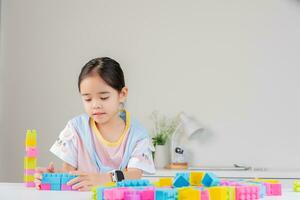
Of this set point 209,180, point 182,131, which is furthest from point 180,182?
point 182,131

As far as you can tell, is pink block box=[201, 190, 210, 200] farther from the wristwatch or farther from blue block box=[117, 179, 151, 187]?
the wristwatch

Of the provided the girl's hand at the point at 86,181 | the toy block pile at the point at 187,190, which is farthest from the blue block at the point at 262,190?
the girl's hand at the point at 86,181

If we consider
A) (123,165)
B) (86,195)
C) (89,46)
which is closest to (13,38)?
(89,46)

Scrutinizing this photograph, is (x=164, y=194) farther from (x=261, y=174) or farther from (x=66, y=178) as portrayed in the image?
(x=261, y=174)

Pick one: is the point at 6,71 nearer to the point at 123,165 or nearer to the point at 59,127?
the point at 59,127

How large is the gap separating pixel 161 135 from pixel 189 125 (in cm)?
22

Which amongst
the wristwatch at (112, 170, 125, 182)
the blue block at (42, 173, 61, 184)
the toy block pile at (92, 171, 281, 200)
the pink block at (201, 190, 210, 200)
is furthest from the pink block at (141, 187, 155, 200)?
the wristwatch at (112, 170, 125, 182)

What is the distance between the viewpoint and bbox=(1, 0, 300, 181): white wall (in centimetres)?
A: 398

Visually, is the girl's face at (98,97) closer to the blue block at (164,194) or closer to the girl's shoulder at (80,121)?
the girl's shoulder at (80,121)

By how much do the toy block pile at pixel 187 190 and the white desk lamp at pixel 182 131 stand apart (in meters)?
2.43

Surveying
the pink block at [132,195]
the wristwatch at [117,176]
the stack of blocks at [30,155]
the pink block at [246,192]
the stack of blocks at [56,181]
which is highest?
the stack of blocks at [30,155]

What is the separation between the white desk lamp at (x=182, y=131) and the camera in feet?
13.0

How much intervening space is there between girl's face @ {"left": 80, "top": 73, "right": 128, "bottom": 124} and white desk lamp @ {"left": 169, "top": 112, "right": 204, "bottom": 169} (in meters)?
2.00

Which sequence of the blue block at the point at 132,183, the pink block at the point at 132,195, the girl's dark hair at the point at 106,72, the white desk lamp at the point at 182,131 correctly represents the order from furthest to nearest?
the white desk lamp at the point at 182,131 < the girl's dark hair at the point at 106,72 < the blue block at the point at 132,183 < the pink block at the point at 132,195
